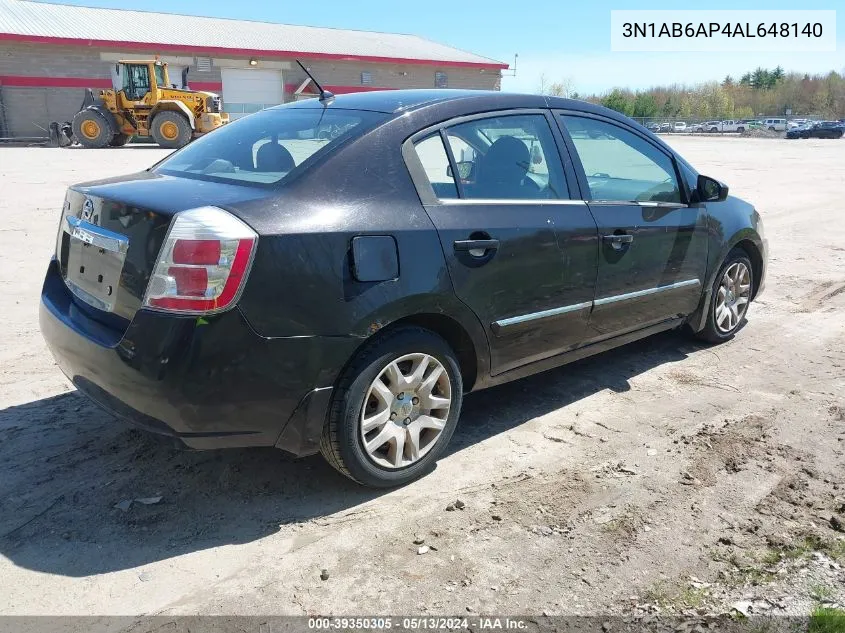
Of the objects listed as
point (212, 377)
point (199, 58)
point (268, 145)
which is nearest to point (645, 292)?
point (268, 145)

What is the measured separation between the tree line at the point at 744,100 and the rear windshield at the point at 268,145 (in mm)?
79217

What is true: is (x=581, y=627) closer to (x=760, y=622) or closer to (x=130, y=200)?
(x=760, y=622)

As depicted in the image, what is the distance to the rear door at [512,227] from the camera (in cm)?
329

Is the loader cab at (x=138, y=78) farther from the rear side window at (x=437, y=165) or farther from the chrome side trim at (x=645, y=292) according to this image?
the rear side window at (x=437, y=165)

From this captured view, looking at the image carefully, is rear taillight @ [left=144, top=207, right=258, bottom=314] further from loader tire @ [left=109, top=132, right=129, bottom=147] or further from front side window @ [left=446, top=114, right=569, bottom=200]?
loader tire @ [left=109, top=132, right=129, bottom=147]

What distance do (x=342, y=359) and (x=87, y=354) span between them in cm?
106

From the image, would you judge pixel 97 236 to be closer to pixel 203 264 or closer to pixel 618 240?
pixel 203 264

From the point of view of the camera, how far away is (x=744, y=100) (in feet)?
320

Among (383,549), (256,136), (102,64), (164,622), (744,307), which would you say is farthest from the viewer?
(102,64)

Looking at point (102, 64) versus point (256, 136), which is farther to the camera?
point (102, 64)

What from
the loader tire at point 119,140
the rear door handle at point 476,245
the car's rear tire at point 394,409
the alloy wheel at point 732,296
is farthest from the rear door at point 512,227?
the loader tire at point 119,140

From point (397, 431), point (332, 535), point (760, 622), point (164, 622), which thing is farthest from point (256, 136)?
point (760, 622)

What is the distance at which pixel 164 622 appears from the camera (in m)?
2.39

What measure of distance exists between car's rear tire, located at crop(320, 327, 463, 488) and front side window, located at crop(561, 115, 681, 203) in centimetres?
148
